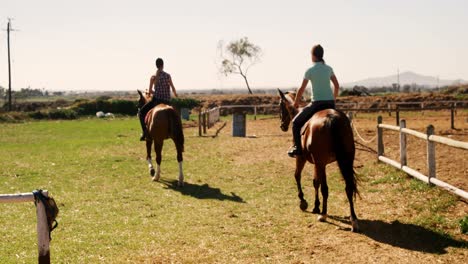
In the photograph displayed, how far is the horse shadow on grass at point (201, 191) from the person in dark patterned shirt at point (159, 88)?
245cm

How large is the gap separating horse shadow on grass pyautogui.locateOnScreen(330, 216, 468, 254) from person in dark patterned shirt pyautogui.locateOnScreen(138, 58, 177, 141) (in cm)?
715

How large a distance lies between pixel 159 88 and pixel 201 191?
3.68 m

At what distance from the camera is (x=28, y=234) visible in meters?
7.69

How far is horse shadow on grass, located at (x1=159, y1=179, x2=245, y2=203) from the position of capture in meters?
10.4

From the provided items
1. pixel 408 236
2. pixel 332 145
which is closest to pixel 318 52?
pixel 332 145

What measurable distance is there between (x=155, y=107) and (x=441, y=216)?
8.05m

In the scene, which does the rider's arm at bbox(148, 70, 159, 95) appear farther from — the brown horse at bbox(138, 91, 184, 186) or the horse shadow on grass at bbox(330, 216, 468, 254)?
the horse shadow on grass at bbox(330, 216, 468, 254)

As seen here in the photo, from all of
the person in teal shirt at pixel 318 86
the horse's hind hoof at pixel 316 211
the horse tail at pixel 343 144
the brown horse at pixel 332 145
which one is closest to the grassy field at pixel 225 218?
the horse's hind hoof at pixel 316 211

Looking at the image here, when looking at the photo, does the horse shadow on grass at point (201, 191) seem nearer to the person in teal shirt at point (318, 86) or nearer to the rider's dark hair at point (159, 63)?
the person in teal shirt at point (318, 86)

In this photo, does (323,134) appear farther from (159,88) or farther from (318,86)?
(159,88)

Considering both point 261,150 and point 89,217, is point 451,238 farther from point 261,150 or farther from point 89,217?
point 261,150

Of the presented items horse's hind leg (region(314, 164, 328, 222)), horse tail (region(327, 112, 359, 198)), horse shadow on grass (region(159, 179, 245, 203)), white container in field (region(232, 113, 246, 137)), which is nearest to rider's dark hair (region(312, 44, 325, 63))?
horse tail (region(327, 112, 359, 198))

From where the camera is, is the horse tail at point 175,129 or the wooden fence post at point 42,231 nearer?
the wooden fence post at point 42,231

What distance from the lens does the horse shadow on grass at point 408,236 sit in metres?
6.64
